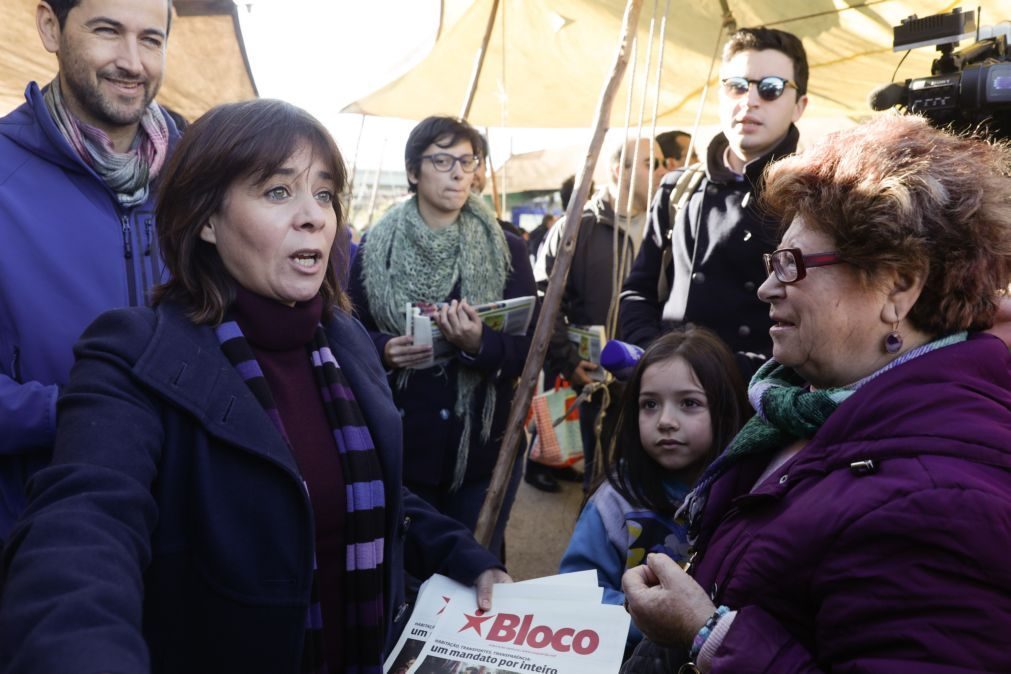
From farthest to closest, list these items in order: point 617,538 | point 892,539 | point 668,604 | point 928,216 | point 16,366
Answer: point 617,538
point 16,366
point 668,604
point 928,216
point 892,539

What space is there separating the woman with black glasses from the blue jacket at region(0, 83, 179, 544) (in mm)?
1116

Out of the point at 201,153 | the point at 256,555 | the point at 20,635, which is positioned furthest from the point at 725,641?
the point at 201,153

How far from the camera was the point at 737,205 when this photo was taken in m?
2.75

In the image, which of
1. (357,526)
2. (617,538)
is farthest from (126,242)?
(617,538)

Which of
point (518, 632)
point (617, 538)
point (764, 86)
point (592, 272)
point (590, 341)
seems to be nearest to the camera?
point (518, 632)

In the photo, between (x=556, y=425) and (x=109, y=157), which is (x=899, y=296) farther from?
(x=556, y=425)

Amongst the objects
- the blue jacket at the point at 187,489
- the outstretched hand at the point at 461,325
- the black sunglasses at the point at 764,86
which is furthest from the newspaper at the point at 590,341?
the blue jacket at the point at 187,489

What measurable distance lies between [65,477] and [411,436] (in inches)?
75.3

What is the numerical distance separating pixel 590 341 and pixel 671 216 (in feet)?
3.64

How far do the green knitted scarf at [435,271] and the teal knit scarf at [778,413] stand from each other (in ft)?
4.72

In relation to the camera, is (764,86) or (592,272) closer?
(764,86)

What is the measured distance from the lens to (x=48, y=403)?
5.85 feet

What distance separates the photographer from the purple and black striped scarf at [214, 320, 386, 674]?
1449 mm

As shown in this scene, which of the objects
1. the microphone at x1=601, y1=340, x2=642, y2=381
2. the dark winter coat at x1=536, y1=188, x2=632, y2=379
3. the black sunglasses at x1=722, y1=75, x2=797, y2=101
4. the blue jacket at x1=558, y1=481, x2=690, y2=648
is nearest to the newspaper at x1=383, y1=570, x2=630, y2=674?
the blue jacket at x1=558, y1=481, x2=690, y2=648
